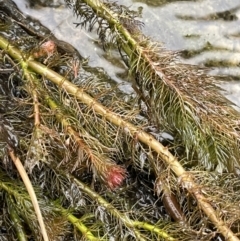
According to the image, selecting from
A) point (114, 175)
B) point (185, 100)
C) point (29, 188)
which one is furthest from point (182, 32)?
point (29, 188)

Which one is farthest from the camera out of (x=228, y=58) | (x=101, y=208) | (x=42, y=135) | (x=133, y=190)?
(x=228, y=58)

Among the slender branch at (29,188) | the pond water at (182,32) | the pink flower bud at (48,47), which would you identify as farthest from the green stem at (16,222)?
the pond water at (182,32)

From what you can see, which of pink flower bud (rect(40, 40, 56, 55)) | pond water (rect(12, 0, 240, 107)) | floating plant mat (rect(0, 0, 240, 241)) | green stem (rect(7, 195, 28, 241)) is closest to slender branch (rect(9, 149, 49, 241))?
floating plant mat (rect(0, 0, 240, 241))

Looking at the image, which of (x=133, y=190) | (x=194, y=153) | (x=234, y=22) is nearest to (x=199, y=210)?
(x=194, y=153)

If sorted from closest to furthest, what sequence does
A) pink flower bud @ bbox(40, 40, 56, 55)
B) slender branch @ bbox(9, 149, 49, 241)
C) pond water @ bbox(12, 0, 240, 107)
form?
slender branch @ bbox(9, 149, 49, 241)
pink flower bud @ bbox(40, 40, 56, 55)
pond water @ bbox(12, 0, 240, 107)

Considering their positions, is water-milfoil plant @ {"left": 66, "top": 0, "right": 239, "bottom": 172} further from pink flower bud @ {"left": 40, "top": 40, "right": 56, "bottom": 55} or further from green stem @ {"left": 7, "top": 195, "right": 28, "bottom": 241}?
green stem @ {"left": 7, "top": 195, "right": 28, "bottom": 241}

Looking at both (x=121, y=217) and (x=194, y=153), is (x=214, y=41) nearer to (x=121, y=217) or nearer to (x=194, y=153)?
(x=194, y=153)

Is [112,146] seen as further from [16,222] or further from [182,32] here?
[182,32]

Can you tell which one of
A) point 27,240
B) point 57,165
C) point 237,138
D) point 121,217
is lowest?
point 27,240
